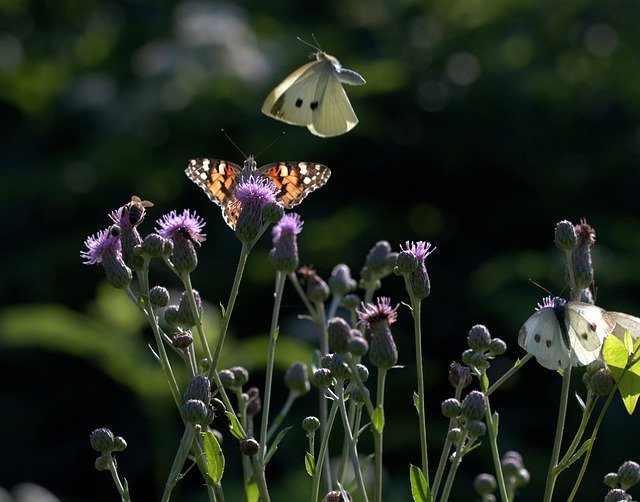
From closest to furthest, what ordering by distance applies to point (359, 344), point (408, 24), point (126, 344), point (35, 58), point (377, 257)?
point (359, 344), point (377, 257), point (126, 344), point (408, 24), point (35, 58)

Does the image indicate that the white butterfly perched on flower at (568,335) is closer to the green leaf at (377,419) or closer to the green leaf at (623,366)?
the green leaf at (623,366)

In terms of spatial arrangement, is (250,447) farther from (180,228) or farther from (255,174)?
(255,174)

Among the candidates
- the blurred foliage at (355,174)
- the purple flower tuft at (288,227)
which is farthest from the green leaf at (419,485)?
the blurred foliage at (355,174)

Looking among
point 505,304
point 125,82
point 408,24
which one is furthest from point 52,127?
point 505,304

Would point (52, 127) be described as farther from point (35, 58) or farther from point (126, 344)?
point (126, 344)

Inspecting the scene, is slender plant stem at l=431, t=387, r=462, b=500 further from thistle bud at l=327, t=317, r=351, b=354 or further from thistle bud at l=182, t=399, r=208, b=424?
thistle bud at l=182, t=399, r=208, b=424

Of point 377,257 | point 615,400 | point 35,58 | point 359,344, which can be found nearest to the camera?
point 359,344
